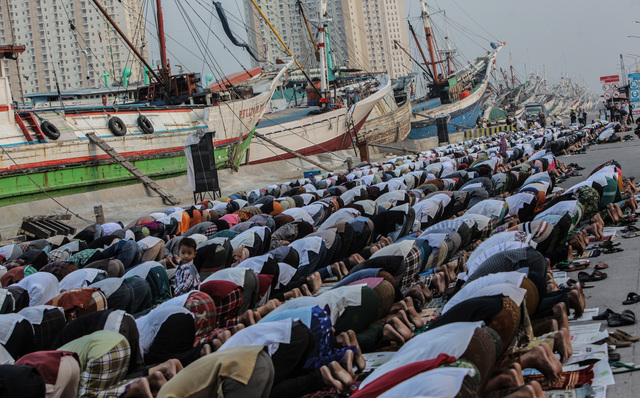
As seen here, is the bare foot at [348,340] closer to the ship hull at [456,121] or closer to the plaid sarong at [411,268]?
the plaid sarong at [411,268]

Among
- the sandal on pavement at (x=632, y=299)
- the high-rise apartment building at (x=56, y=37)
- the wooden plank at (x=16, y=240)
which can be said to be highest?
the high-rise apartment building at (x=56, y=37)

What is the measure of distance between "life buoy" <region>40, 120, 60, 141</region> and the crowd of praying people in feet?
32.2

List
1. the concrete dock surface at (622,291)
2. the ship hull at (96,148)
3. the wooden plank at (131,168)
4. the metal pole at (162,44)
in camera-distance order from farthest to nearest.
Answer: the metal pole at (162,44) < the wooden plank at (131,168) < the ship hull at (96,148) < the concrete dock surface at (622,291)

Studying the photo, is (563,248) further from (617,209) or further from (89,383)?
(89,383)

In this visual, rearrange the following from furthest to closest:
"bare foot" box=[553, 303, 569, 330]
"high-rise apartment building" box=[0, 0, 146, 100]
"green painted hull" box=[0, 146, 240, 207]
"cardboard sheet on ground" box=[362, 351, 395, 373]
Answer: "high-rise apartment building" box=[0, 0, 146, 100] → "green painted hull" box=[0, 146, 240, 207] → "cardboard sheet on ground" box=[362, 351, 395, 373] → "bare foot" box=[553, 303, 569, 330]

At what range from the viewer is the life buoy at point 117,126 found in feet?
78.4

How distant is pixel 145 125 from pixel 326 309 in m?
20.3

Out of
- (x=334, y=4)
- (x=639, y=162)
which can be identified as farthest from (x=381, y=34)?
(x=639, y=162)

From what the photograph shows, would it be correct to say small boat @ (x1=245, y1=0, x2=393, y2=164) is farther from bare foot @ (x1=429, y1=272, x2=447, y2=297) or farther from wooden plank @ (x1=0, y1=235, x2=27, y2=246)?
bare foot @ (x1=429, y1=272, x2=447, y2=297)

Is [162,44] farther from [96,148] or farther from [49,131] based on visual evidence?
[49,131]

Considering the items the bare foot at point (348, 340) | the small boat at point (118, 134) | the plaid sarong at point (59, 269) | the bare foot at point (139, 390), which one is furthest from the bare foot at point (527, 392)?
the small boat at point (118, 134)

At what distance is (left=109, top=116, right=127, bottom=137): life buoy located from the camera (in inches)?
941

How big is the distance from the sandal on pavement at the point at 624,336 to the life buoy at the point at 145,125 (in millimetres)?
21558

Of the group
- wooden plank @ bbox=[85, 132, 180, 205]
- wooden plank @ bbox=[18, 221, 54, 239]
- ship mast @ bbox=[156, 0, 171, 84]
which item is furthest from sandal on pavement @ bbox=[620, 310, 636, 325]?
ship mast @ bbox=[156, 0, 171, 84]
